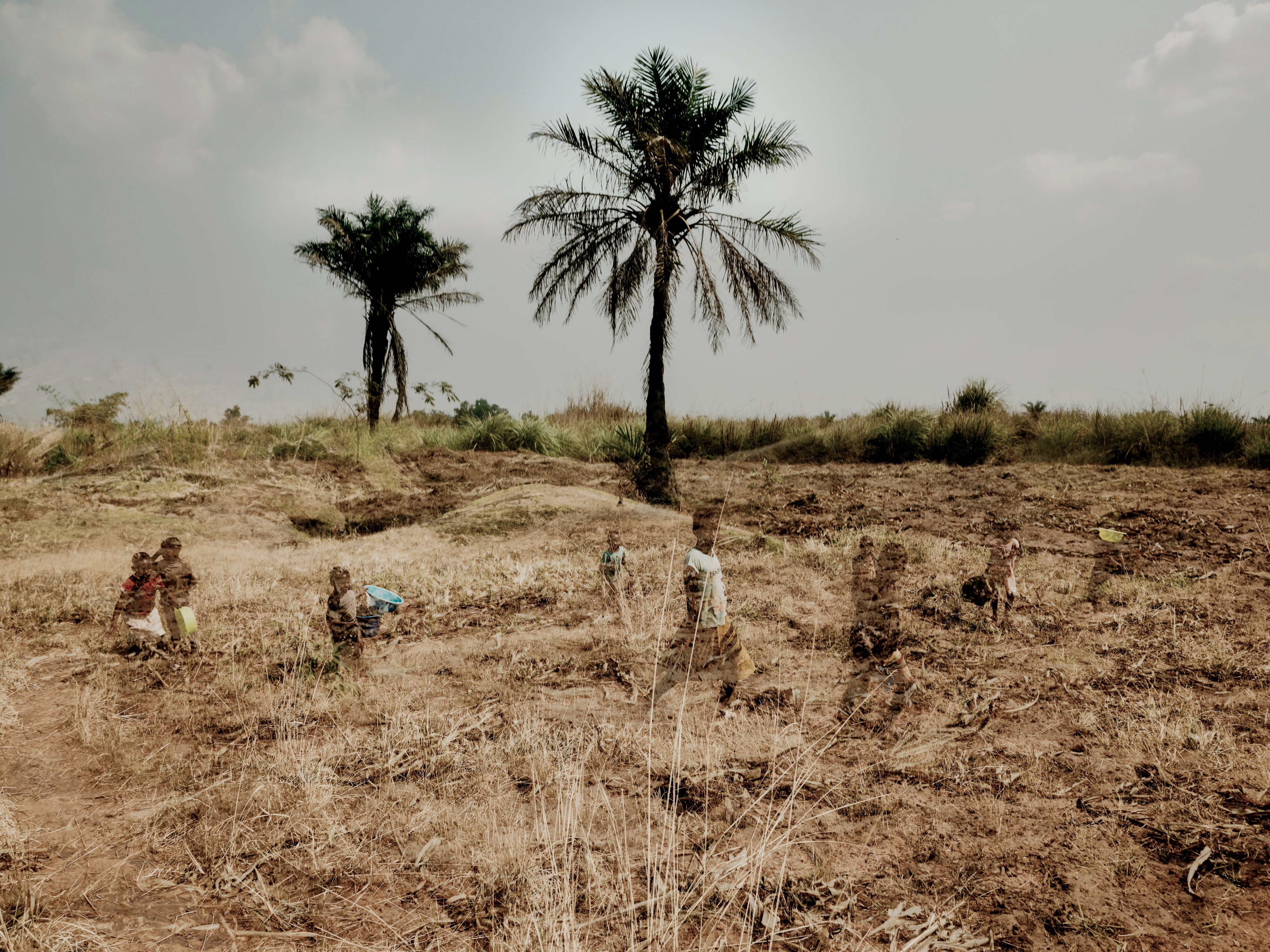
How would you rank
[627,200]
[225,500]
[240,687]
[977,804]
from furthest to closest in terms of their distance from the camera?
[627,200] → [225,500] → [240,687] → [977,804]

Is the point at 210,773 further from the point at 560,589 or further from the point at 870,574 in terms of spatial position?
the point at 870,574

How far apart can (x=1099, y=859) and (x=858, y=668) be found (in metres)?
1.95

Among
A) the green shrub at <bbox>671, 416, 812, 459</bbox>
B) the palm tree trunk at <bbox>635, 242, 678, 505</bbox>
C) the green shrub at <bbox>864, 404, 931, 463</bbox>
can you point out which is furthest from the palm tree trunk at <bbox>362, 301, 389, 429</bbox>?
the green shrub at <bbox>864, 404, 931, 463</bbox>

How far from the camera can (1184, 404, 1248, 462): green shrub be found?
37.5 feet

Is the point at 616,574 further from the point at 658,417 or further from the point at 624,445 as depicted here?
the point at 624,445

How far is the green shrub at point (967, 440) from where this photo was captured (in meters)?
13.1

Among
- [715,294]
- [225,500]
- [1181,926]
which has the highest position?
[715,294]

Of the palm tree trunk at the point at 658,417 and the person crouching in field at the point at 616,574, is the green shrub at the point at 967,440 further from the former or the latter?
the person crouching in field at the point at 616,574

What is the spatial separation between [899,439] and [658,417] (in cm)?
552

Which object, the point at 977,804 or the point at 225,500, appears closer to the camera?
the point at 977,804

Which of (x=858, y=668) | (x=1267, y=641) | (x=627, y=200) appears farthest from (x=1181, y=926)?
(x=627, y=200)

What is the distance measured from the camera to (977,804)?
2820mm

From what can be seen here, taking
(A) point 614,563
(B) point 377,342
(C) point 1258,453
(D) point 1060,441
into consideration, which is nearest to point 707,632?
(A) point 614,563

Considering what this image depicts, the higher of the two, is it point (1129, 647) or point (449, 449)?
point (449, 449)
